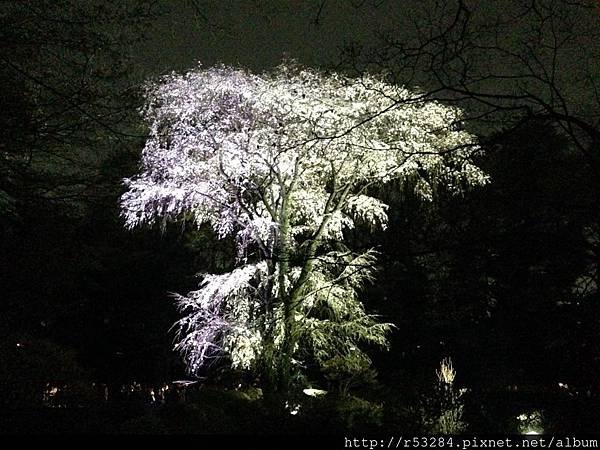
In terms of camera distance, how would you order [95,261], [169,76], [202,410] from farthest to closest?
[95,261]
[169,76]
[202,410]

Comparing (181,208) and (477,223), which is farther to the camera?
Result: (181,208)

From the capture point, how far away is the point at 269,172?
37.7 feet

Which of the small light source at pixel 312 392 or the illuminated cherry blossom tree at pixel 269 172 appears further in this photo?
the small light source at pixel 312 392

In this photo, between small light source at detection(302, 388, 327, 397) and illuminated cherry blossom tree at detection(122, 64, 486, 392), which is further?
small light source at detection(302, 388, 327, 397)

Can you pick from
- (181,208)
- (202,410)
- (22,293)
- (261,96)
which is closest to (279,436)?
(202,410)

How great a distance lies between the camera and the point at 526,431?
11867mm

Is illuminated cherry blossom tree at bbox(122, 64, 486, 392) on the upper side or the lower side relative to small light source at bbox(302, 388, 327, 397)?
upper

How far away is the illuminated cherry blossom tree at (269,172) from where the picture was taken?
11031 mm

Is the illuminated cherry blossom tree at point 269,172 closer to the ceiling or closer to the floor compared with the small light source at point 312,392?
closer to the ceiling

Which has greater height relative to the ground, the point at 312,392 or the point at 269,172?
the point at 269,172

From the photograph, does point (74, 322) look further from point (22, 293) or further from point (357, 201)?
point (357, 201)

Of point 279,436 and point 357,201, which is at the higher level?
point 357,201

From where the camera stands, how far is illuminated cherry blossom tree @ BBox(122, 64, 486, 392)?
11.0m

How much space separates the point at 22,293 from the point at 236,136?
24.3 feet
